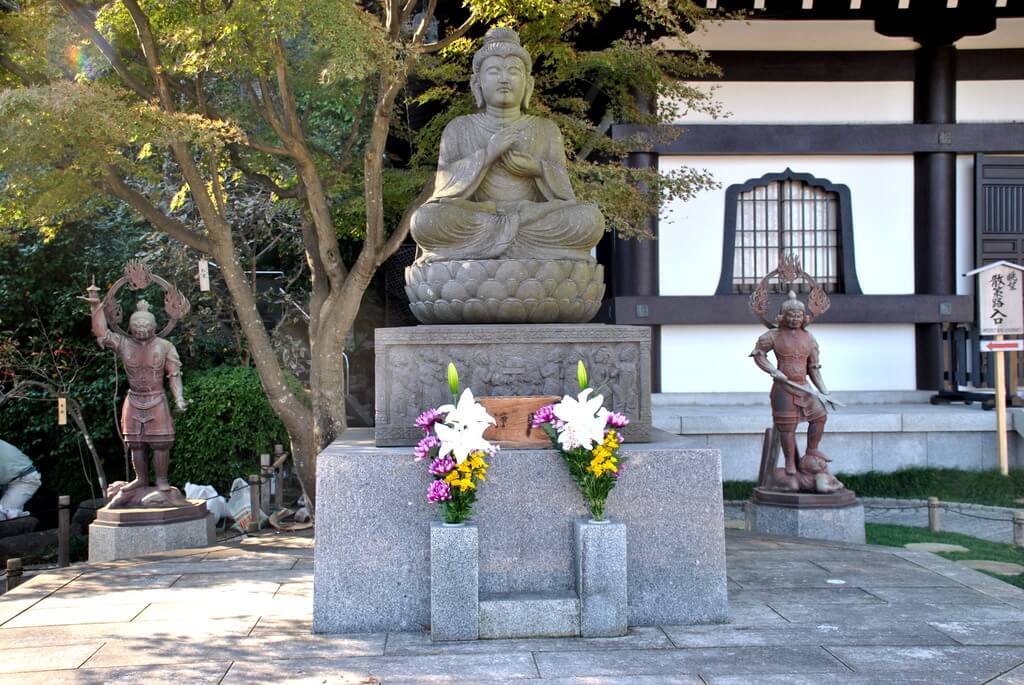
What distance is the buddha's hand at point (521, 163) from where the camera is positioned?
18.2 ft

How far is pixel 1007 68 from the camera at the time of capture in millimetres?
11469

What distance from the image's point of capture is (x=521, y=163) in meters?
5.54

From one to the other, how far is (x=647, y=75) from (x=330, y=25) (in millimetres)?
3367

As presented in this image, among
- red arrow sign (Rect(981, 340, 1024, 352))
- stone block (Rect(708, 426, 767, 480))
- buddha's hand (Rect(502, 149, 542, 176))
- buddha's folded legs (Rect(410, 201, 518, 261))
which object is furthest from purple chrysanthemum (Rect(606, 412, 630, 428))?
red arrow sign (Rect(981, 340, 1024, 352))

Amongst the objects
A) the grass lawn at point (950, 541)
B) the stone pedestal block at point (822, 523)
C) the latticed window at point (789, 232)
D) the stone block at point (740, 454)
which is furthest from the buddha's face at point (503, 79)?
the latticed window at point (789, 232)

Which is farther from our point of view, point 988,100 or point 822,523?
point 988,100

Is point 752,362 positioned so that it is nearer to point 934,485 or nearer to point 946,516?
point 934,485

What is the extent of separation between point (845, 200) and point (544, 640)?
8497mm

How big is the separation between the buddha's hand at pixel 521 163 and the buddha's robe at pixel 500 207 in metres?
0.04

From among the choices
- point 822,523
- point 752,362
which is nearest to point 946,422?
point 752,362

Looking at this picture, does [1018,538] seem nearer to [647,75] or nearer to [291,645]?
[647,75]

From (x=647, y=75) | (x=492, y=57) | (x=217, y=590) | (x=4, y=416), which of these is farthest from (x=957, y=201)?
(x=4, y=416)

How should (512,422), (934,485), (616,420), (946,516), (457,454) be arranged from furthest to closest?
(934,485), (946,516), (512,422), (616,420), (457,454)

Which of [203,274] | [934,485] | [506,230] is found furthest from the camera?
[203,274]
